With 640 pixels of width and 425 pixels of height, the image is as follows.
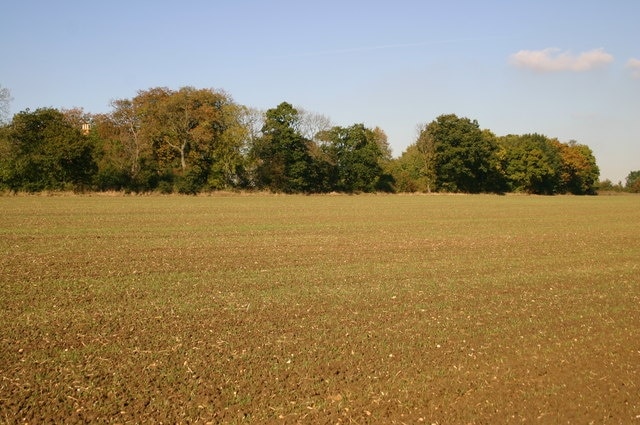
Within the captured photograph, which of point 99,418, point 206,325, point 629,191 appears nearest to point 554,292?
point 206,325

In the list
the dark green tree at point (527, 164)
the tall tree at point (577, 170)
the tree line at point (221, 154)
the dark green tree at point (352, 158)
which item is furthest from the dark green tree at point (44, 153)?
the tall tree at point (577, 170)

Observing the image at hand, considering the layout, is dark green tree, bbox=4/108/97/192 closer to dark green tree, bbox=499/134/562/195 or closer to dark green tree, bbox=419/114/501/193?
dark green tree, bbox=419/114/501/193

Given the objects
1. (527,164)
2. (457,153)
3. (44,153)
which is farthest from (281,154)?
(527,164)

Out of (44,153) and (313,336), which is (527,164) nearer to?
(44,153)

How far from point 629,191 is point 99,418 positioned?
14931cm

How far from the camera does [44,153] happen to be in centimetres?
5391

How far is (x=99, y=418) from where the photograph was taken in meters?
5.42

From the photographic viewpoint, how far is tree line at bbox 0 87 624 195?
54.8 meters

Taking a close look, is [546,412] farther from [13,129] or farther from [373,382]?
[13,129]

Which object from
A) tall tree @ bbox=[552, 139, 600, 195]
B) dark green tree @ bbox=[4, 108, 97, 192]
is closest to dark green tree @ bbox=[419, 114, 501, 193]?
tall tree @ bbox=[552, 139, 600, 195]

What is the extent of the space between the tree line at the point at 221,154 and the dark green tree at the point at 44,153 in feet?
0.34

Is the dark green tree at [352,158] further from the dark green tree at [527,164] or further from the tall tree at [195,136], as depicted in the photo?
the dark green tree at [527,164]

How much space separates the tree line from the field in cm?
4245

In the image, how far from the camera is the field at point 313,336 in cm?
581
